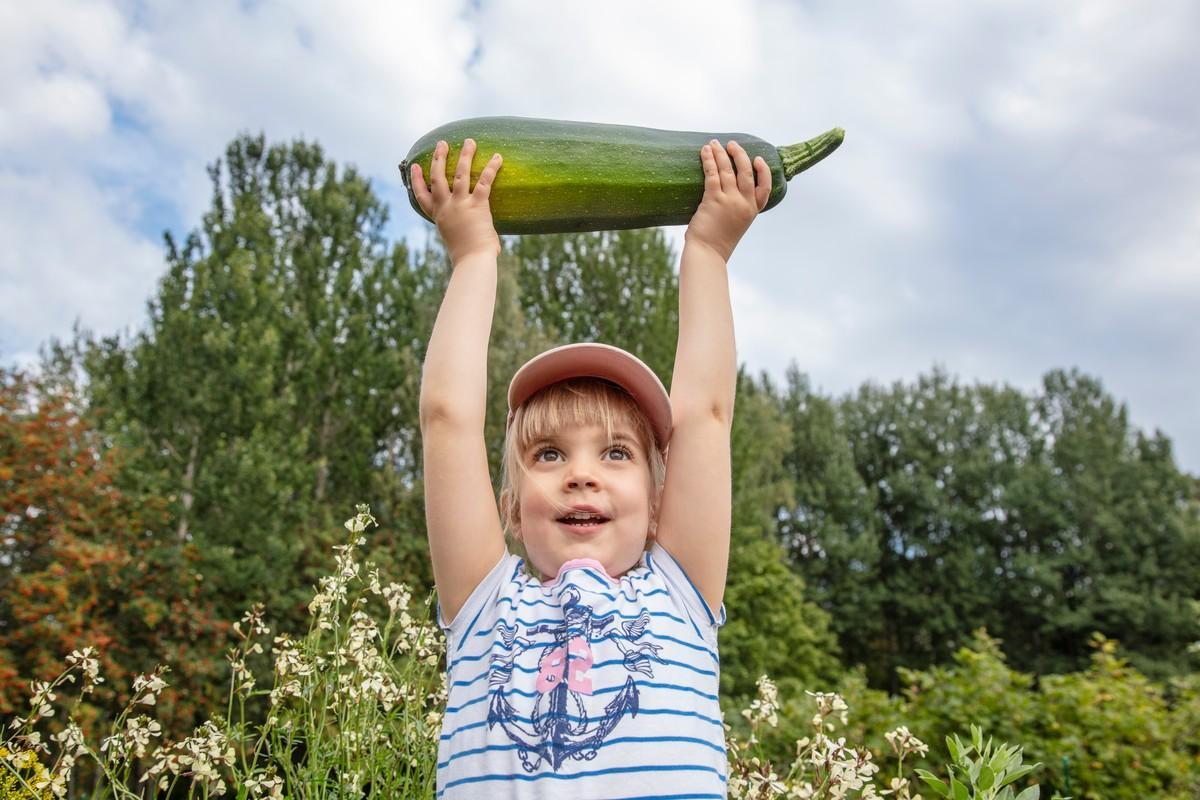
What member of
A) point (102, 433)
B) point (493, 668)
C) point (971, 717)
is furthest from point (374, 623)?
point (102, 433)

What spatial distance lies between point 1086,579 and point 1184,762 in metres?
23.6

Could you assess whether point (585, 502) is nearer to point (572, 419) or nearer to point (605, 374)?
point (572, 419)

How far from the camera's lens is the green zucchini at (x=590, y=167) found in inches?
73.7

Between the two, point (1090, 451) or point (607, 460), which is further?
point (1090, 451)

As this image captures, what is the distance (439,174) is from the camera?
1.78 meters

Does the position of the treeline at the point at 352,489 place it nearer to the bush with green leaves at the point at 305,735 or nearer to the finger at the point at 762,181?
the bush with green leaves at the point at 305,735

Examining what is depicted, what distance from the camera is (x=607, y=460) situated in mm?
1647

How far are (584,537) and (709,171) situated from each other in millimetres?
879

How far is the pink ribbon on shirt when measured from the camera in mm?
1367

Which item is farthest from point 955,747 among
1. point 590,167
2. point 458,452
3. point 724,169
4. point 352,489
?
point 352,489

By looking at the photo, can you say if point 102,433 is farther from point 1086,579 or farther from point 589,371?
point 1086,579

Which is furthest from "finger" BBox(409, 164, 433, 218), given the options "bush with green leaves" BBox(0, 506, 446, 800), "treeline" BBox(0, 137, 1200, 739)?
"treeline" BBox(0, 137, 1200, 739)

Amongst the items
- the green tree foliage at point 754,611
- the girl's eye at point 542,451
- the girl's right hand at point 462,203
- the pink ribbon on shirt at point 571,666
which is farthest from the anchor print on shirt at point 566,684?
the green tree foliage at point 754,611

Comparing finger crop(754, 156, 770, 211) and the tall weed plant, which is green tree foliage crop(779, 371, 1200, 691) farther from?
finger crop(754, 156, 770, 211)
